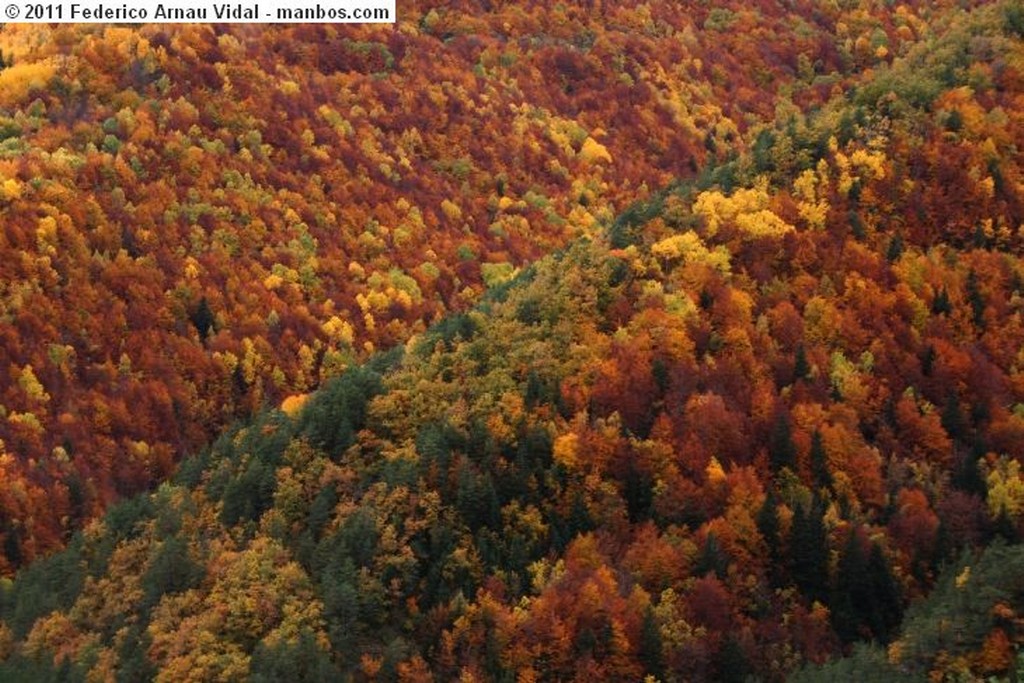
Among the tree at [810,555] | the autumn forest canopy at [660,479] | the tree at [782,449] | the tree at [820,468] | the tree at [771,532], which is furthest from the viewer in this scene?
the tree at [782,449]

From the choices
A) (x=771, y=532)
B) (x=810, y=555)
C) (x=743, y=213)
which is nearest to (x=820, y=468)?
(x=771, y=532)

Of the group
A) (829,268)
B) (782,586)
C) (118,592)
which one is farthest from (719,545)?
(118,592)

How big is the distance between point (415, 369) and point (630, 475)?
28.7m

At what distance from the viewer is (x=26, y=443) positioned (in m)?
183

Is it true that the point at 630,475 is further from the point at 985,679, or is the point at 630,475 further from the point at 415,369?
the point at 985,679

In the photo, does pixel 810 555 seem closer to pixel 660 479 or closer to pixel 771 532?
pixel 771 532

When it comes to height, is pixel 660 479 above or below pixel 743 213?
below

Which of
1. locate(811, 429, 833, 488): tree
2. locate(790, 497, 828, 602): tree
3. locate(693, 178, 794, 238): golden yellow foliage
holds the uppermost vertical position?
locate(693, 178, 794, 238): golden yellow foliage

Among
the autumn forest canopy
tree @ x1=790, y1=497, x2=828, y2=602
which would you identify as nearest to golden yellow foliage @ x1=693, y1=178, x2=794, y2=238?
the autumn forest canopy

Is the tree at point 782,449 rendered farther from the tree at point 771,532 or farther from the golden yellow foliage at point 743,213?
the golden yellow foliage at point 743,213

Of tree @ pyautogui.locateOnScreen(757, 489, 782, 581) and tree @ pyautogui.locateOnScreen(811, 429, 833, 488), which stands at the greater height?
tree @ pyautogui.locateOnScreen(811, 429, 833, 488)

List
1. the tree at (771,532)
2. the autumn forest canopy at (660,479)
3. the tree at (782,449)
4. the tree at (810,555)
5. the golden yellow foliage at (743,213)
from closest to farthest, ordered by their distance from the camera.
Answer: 1. the autumn forest canopy at (660,479)
2. the tree at (810,555)
3. the tree at (771,532)
4. the tree at (782,449)
5. the golden yellow foliage at (743,213)

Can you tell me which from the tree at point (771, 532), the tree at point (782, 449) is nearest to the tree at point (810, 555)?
the tree at point (771, 532)

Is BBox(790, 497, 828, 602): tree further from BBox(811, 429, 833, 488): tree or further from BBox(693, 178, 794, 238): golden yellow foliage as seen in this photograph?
BBox(693, 178, 794, 238): golden yellow foliage
